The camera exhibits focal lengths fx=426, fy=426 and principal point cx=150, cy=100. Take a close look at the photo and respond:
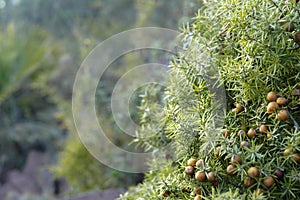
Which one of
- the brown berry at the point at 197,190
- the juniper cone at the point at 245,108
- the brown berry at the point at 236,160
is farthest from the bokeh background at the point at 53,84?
the brown berry at the point at 236,160

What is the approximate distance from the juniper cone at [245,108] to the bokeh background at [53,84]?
1.67m

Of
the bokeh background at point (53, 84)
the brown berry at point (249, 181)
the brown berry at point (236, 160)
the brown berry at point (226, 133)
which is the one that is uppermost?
the bokeh background at point (53, 84)

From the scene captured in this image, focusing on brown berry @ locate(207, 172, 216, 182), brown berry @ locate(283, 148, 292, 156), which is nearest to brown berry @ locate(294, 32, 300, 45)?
brown berry @ locate(283, 148, 292, 156)

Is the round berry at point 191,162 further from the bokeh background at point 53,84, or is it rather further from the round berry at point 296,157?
the bokeh background at point 53,84

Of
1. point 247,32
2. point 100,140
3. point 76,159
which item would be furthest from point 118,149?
point 247,32

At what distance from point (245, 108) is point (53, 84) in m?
3.08

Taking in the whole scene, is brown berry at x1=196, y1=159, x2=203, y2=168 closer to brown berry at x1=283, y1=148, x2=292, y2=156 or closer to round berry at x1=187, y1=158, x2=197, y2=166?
round berry at x1=187, y1=158, x2=197, y2=166

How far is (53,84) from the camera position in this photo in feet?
12.7

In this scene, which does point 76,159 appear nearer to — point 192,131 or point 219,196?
point 192,131

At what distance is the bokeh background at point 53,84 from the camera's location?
9.67ft

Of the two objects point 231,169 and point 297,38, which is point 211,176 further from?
point 297,38

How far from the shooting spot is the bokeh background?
2.95m

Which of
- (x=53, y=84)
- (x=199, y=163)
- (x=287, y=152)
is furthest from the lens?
(x=53, y=84)

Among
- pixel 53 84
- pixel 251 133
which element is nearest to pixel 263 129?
pixel 251 133
